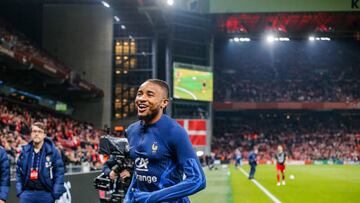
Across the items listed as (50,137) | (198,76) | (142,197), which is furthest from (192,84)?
(142,197)

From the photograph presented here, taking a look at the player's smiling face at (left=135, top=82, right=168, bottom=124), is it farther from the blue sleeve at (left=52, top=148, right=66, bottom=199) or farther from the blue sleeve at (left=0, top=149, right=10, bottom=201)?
→ the blue sleeve at (left=52, top=148, right=66, bottom=199)

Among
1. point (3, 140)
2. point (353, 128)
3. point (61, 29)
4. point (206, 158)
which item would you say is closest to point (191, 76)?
point (206, 158)

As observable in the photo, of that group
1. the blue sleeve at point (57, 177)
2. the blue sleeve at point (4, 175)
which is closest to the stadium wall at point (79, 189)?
the blue sleeve at point (57, 177)

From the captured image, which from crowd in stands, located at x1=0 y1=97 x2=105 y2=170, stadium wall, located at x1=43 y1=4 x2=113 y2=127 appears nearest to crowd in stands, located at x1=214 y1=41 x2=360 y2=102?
stadium wall, located at x1=43 y1=4 x2=113 y2=127

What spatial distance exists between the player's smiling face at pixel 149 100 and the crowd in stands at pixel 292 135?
58.8 meters

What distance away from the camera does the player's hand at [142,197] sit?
4422 millimetres

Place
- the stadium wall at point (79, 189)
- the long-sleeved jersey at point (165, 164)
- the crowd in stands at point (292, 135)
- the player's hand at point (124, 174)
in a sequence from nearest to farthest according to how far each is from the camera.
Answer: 1. the long-sleeved jersey at point (165, 164)
2. the player's hand at point (124, 174)
3. the stadium wall at point (79, 189)
4. the crowd in stands at point (292, 135)

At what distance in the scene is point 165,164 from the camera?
4590 mm

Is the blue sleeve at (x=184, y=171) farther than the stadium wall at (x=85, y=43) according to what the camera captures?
No

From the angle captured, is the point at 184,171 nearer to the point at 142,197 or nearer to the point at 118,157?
the point at 142,197

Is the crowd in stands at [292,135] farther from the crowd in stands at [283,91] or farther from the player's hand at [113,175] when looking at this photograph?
the player's hand at [113,175]

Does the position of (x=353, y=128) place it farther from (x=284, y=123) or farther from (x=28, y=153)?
(x=28, y=153)

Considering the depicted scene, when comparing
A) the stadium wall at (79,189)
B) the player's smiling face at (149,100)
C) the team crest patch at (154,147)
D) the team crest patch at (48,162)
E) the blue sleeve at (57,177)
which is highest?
the player's smiling face at (149,100)

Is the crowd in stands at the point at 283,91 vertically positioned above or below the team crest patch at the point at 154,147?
above
